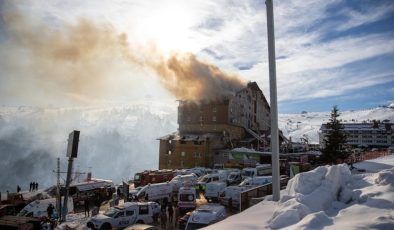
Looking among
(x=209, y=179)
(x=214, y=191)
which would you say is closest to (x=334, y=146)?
(x=209, y=179)

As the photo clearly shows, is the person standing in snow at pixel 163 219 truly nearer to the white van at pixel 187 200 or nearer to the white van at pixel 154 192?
the white van at pixel 187 200

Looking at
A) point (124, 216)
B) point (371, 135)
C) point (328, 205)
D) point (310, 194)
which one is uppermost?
point (371, 135)

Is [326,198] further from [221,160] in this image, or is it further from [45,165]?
[45,165]

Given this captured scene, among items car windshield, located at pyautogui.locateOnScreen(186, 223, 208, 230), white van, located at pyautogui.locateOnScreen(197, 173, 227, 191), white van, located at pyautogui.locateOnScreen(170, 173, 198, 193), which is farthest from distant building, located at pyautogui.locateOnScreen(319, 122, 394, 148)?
car windshield, located at pyautogui.locateOnScreen(186, 223, 208, 230)

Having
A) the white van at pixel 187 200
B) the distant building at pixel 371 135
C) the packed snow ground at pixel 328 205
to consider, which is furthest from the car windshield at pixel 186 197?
the distant building at pixel 371 135

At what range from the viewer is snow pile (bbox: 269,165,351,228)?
9.39 m

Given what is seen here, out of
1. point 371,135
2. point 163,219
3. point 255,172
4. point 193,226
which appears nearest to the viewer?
point 193,226

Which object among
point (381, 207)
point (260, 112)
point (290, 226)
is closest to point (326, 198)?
point (381, 207)

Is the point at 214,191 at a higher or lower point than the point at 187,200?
higher

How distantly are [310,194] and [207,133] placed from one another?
169 ft

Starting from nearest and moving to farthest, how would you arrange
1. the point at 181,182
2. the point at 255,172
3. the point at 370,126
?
the point at 181,182 → the point at 255,172 → the point at 370,126

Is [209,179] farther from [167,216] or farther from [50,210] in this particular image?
[50,210]

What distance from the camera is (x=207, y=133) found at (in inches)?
2457

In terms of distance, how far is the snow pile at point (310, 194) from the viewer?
9.39 m
